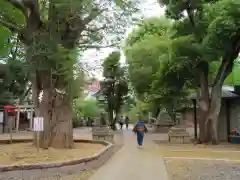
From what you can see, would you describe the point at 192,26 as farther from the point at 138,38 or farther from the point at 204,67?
the point at 138,38

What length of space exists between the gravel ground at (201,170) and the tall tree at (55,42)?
16.3 ft

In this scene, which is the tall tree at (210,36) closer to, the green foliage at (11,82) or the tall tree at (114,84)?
the tall tree at (114,84)

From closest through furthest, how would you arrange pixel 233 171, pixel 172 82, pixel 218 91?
pixel 233 171
pixel 218 91
pixel 172 82

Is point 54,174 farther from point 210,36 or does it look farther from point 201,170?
point 210,36

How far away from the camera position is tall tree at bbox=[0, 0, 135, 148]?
12.8 metres

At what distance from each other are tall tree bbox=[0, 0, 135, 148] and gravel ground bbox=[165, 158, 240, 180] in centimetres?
498

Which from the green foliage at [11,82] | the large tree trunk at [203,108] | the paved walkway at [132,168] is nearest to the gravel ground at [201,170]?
the paved walkway at [132,168]

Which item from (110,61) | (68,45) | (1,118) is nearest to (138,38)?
(110,61)

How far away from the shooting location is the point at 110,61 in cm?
3403

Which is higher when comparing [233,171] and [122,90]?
[122,90]

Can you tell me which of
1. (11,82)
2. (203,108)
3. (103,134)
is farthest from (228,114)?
(11,82)

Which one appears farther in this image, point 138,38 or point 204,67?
point 138,38

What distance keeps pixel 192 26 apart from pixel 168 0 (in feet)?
6.54

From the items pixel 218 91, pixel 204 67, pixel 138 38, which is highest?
pixel 138 38
